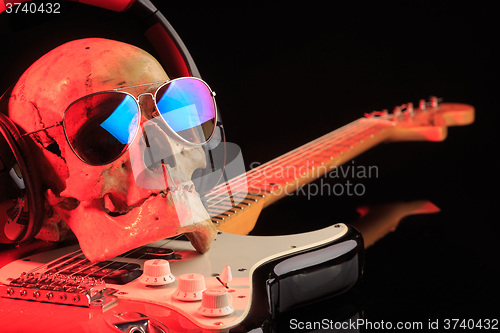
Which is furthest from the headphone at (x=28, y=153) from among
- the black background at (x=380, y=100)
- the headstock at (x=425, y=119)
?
the headstock at (x=425, y=119)

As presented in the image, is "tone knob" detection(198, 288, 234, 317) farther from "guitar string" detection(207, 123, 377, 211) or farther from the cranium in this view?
"guitar string" detection(207, 123, 377, 211)

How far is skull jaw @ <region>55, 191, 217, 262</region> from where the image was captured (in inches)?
37.2

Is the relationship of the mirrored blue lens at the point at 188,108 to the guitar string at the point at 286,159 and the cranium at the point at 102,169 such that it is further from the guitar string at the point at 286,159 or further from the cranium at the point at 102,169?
the guitar string at the point at 286,159

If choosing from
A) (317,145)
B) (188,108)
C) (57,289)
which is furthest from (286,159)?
(57,289)

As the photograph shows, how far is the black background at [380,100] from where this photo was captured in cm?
109

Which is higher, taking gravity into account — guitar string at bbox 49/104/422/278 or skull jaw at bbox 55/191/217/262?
skull jaw at bbox 55/191/217/262

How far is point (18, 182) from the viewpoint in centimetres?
95

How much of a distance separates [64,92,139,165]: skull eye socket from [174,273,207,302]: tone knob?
212 mm

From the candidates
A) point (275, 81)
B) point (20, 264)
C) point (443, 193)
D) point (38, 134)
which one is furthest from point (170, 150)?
point (275, 81)

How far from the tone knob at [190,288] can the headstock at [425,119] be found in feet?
4.03

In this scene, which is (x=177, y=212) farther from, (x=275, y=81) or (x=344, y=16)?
(x=344, y=16)

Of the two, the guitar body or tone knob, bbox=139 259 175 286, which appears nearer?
the guitar body

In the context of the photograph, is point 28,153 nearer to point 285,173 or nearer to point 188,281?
point 188,281

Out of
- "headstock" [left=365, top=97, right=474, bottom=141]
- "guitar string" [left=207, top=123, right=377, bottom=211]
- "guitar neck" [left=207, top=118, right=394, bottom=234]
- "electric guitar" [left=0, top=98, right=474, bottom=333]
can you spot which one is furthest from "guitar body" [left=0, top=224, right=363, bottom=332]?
"headstock" [left=365, top=97, right=474, bottom=141]
